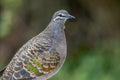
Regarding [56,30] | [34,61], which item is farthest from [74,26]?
[34,61]

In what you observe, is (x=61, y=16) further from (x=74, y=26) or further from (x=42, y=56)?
(x=74, y=26)

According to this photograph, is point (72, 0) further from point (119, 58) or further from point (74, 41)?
point (119, 58)

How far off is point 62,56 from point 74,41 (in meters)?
4.91

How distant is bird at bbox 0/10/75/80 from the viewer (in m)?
5.42

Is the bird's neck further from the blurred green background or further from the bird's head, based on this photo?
the blurred green background

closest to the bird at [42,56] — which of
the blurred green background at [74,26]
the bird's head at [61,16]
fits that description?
the bird's head at [61,16]

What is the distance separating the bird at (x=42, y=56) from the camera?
5.42 meters

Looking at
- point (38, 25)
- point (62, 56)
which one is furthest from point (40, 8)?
point (62, 56)

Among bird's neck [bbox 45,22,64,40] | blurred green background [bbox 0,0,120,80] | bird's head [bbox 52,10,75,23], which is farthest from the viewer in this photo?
blurred green background [bbox 0,0,120,80]

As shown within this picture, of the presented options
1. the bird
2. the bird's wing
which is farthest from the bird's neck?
the bird's wing

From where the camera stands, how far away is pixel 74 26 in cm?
1066

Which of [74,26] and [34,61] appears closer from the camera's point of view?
[34,61]

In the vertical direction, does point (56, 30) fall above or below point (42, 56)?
above

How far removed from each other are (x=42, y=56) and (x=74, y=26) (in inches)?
200
